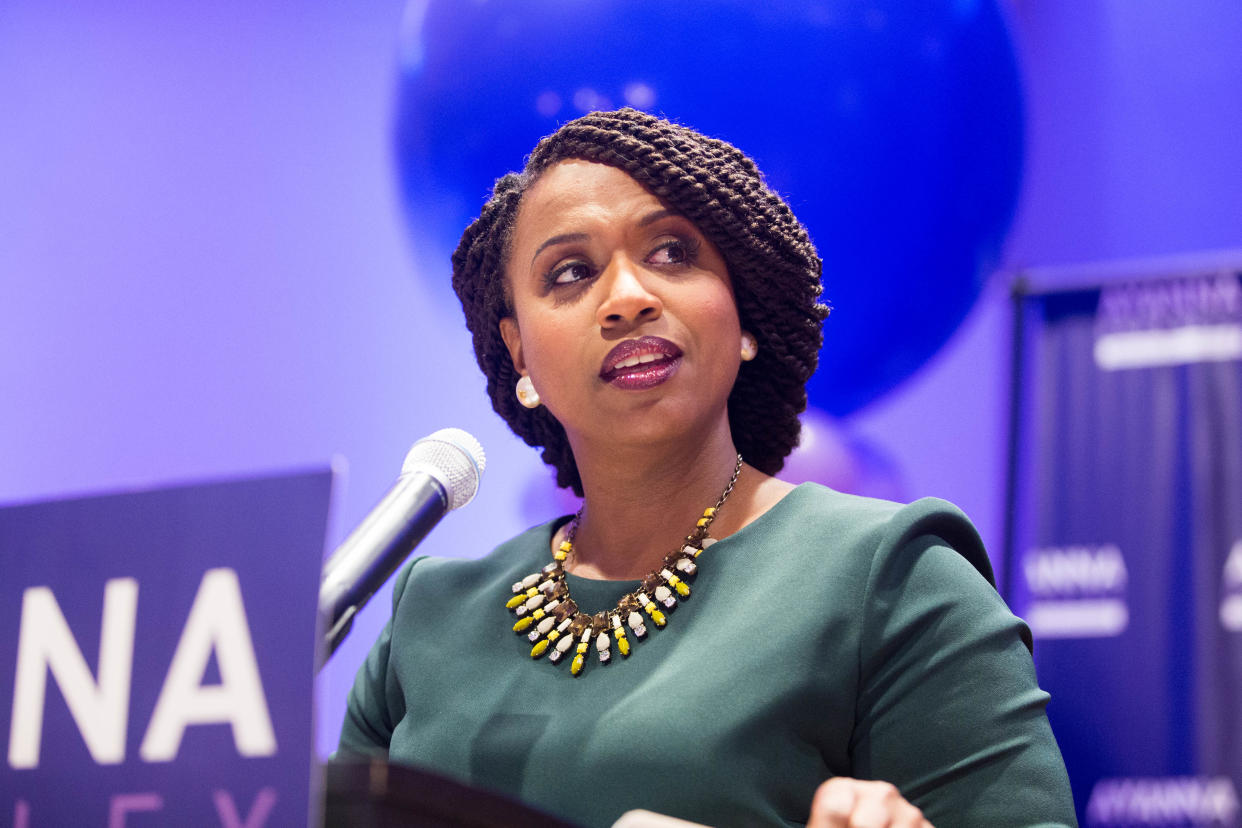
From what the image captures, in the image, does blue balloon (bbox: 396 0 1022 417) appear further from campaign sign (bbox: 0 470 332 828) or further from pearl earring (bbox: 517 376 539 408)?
campaign sign (bbox: 0 470 332 828)

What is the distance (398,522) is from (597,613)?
16.5 inches

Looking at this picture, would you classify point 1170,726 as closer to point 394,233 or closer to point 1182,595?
point 1182,595

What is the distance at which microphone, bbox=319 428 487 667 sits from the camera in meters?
1.04

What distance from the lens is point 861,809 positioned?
3.10 feet

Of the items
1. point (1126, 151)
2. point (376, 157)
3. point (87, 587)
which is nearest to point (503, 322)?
point (87, 587)

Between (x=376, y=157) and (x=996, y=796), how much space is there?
2.39 metres

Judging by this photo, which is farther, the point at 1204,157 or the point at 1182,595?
the point at 1204,157

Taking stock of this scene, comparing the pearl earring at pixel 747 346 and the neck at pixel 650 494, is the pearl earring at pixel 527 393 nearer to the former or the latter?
the neck at pixel 650 494

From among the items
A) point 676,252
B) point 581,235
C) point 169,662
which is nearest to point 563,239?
point 581,235

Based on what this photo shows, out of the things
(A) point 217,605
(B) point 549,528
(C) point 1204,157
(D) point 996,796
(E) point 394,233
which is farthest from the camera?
(E) point 394,233

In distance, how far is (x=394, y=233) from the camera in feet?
10.2

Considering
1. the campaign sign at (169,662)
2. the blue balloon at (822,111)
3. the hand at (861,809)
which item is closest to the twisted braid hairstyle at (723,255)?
the blue balloon at (822,111)

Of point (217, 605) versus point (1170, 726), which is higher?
point (217, 605)

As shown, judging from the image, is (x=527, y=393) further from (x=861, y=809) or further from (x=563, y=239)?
(x=861, y=809)
